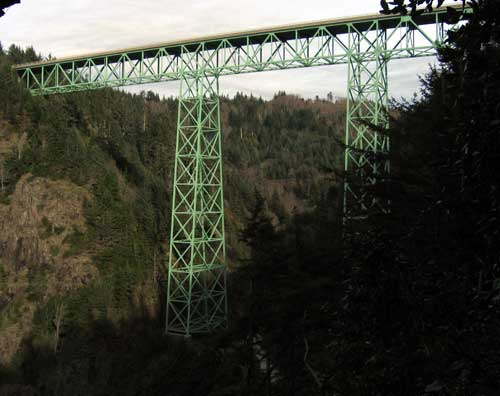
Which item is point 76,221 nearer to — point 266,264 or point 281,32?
point 281,32

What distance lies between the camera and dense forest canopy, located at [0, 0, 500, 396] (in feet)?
7.32

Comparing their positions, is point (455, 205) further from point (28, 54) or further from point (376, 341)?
point (28, 54)

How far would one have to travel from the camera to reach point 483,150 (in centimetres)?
212

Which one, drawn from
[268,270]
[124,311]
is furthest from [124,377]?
[268,270]

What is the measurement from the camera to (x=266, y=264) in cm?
1404

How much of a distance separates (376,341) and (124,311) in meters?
32.7

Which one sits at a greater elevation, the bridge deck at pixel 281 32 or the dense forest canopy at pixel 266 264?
the bridge deck at pixel 281 32

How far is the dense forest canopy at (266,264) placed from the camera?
223 centimetres

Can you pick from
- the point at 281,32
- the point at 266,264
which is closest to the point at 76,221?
the point at 281,32

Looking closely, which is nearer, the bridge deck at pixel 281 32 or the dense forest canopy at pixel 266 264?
the dense forest canopy at pixel 266 264

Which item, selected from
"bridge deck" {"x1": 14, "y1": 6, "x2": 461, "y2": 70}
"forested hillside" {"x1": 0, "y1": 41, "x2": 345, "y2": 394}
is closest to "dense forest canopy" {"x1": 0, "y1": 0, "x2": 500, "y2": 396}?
"forested hillside" {"x1": 0, "y1": 41, "x2": 345, "y2": 394}

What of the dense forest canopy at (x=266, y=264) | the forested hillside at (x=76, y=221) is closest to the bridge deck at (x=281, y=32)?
the dense forest canopy at (x=266, y=264)

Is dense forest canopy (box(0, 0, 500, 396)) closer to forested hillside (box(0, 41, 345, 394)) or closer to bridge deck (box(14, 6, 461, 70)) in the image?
forested hillside (box(0, 41, 345, 394))

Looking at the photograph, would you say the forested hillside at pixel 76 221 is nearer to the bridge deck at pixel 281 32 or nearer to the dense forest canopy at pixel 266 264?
the dense forest canopy at pixel 266 264
